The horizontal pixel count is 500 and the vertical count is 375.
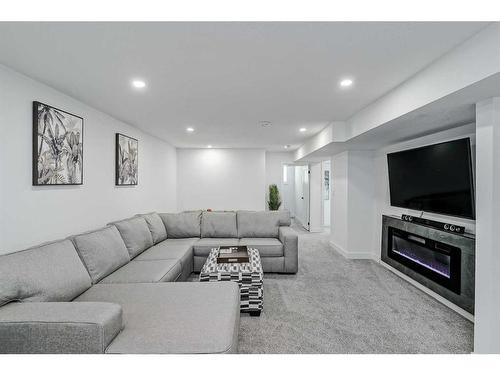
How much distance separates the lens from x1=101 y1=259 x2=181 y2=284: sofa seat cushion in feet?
7.15

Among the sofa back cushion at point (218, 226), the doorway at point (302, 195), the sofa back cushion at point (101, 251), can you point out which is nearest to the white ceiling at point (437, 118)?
the sofa back cushion at point (218, 226)

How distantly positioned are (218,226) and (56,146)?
233 centimetres

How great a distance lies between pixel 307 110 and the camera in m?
2.96

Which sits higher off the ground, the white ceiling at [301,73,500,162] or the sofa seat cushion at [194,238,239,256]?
the white ceiling at [301,73,500,162]

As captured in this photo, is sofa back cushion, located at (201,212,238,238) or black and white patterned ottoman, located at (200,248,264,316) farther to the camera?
sofa back cushion, located at (201,212,238,238)

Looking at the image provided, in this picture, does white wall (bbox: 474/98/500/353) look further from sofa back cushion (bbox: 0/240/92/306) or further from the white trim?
sofa back cushion (bbox: 0/240/92/306)

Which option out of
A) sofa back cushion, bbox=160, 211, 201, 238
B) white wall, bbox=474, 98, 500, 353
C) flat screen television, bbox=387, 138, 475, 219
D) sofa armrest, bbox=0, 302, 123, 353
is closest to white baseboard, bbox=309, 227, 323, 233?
flat screen television, bbox=387, 138, 475, 219

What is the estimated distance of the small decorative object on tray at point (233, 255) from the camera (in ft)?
8.83

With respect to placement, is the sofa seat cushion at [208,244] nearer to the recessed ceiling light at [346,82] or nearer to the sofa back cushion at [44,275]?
the sofa back cushion at [44,275]

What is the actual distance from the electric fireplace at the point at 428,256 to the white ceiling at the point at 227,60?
1811 mm

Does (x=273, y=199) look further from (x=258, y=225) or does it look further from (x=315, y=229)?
(x=258, y=225)

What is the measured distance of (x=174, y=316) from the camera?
151cm

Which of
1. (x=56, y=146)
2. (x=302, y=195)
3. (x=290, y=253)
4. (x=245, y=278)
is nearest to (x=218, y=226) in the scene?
(x=290, y=253)

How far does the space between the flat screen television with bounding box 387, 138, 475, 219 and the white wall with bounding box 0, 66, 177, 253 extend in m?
3.94
